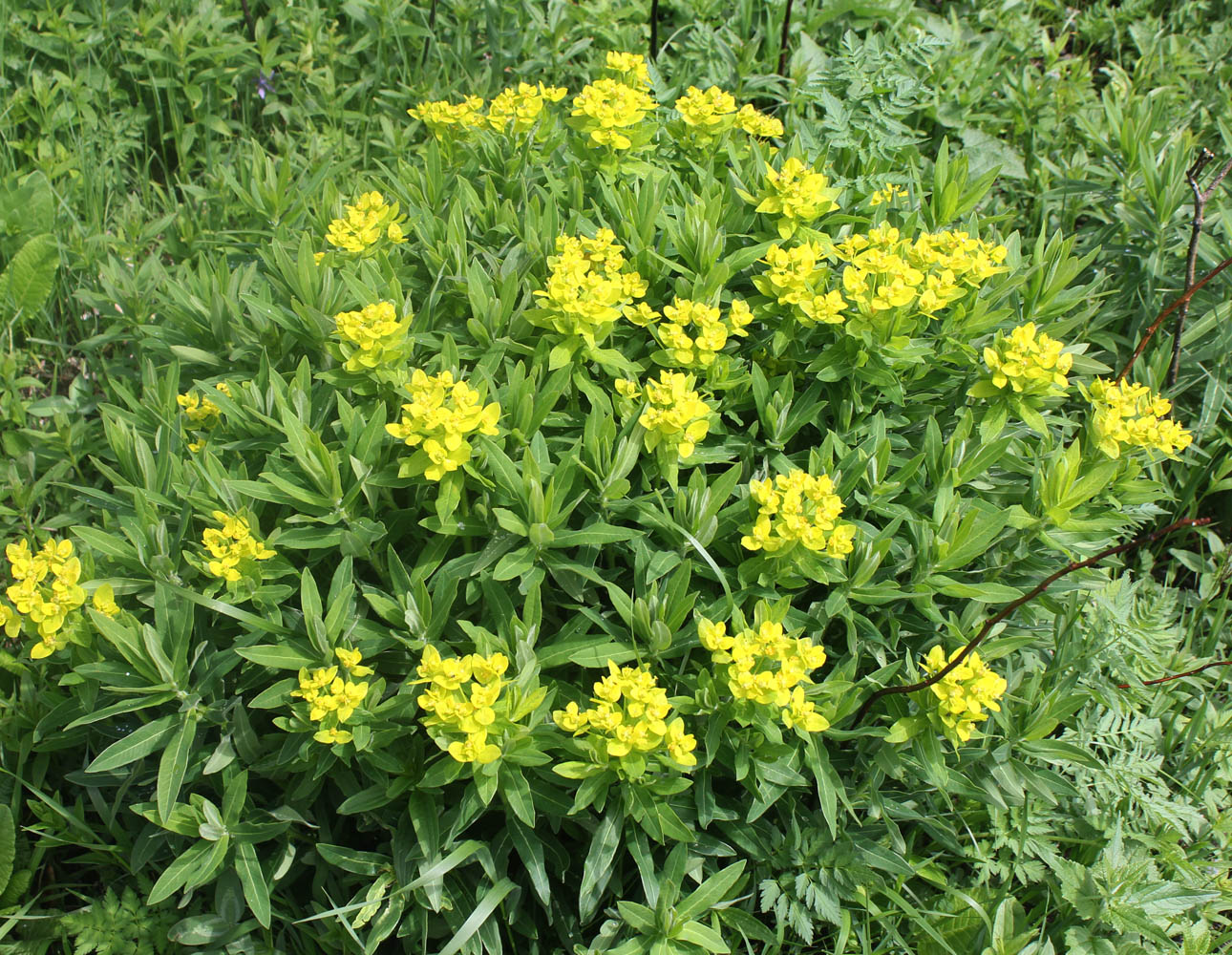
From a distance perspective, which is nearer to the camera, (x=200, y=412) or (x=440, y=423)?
(x=440, y=423)

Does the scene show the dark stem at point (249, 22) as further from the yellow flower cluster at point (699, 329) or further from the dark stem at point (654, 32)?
the yellow flower cluster at point (699, 329)

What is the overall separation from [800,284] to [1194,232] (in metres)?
1.56

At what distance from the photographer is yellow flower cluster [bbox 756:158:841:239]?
9.71 ft

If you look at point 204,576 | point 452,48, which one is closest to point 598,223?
point 204,576

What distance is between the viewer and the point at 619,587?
2605 mm

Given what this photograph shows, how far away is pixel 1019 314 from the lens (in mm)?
3193

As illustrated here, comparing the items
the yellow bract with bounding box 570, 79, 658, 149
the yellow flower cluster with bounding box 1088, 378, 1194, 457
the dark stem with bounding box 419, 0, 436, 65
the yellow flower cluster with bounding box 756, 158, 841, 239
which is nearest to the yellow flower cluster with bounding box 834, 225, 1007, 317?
the yellow flower cluster with bounding box 756, 158, 841, 239

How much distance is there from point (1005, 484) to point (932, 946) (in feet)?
4.21

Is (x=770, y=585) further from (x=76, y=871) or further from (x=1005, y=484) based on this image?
(x=76, y=871)

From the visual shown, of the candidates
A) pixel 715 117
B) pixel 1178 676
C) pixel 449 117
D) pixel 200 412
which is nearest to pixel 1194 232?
pixel 1178 676

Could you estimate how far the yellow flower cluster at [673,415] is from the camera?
246 cm

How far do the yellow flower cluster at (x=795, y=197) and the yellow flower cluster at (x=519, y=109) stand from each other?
853mm

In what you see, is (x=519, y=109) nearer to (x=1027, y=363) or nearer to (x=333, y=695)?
(x=1027, y=363)

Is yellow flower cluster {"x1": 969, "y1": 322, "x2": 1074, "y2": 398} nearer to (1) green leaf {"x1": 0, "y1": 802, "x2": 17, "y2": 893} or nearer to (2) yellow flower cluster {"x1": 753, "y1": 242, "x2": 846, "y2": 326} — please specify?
(2) yellow flower cluster {"x1": 753, "y1": 242, "x2": 846, "y2": 326}
